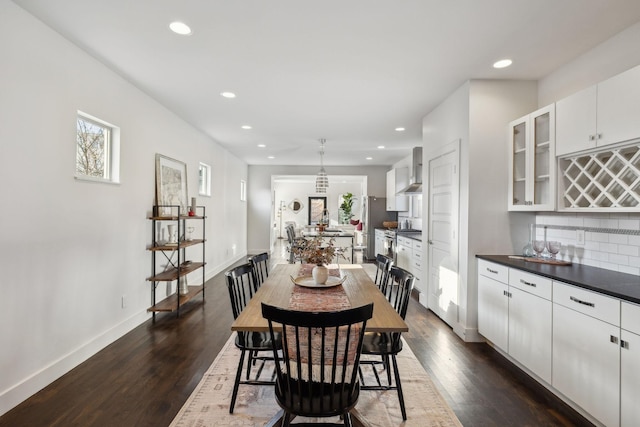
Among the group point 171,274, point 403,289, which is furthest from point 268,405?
point 171,274

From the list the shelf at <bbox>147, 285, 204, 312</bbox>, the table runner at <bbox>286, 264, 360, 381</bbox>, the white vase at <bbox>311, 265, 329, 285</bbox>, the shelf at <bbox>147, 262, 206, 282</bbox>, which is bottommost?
the shelf at <bbox>147, 285, 204, 312</bbox>

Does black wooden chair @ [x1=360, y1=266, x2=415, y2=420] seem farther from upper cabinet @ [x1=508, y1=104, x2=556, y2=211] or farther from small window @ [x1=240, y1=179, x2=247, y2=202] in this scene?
small window @ [x1=240, y1=179, x2=247, y2=202]

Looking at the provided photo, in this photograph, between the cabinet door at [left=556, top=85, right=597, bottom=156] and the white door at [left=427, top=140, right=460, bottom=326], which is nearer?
the cabinet door at [left=556, top=85, right=597, bottom=156]

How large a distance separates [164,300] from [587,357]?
4355mm

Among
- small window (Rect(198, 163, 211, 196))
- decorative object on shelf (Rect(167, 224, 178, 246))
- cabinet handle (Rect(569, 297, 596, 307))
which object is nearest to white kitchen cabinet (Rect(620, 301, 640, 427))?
cabinet handle (Rect(569, 297, 596, 307))

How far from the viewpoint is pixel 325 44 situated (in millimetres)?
2650

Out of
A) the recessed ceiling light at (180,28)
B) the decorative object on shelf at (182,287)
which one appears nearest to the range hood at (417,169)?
the decorative object on shelf at (182,287)

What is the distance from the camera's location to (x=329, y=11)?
2.20 metres

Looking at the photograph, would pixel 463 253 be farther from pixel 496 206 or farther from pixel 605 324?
pixel 605 324

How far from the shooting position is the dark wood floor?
81.5 inches

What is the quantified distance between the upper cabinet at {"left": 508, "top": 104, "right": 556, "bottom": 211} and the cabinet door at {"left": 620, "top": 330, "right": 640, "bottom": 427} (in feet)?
4.15

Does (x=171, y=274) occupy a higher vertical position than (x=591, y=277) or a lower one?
lower

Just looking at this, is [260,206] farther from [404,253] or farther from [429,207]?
[429,207]

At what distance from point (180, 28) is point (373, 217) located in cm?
714
